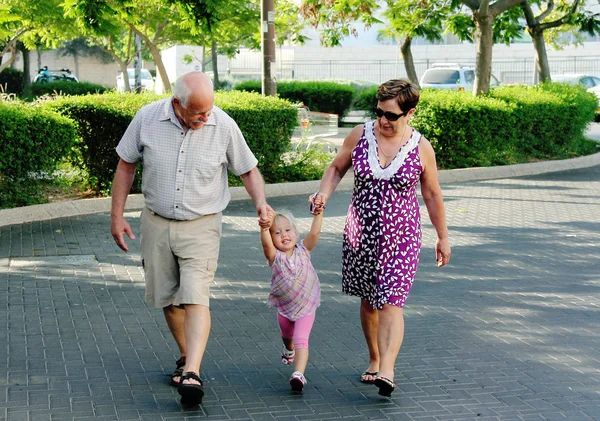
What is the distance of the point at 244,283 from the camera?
332 inches

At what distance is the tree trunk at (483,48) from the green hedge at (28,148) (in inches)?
361

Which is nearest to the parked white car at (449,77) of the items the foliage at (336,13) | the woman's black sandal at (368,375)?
the foliage at (336,13)

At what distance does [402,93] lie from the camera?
5.34 m

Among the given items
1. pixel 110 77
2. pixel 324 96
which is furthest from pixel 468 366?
pixel 110 77

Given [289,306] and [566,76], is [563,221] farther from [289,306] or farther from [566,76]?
[566,76]

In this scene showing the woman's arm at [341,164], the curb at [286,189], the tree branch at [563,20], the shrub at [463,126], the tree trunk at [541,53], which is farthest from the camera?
the tree trunk at [541,53]

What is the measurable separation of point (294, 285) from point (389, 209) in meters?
0.67

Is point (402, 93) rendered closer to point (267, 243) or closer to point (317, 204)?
point (317, 204)

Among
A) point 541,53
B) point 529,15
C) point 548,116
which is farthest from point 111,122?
point 541,53

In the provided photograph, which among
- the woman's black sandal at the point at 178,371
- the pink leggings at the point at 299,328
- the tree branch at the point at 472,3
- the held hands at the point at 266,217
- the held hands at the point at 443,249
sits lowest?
the woman's black sandal at the point at 178,371

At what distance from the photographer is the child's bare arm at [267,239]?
209 inches

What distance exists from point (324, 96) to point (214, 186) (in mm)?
23615

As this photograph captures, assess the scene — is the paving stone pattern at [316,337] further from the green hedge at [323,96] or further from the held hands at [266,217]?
the green hedge at [323,96]

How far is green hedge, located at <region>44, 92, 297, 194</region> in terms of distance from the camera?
12758mm
